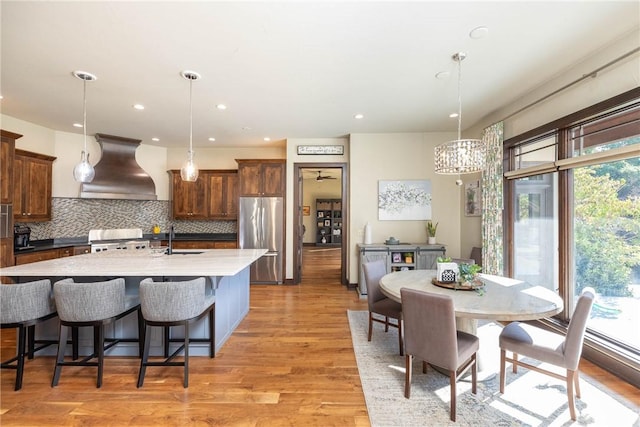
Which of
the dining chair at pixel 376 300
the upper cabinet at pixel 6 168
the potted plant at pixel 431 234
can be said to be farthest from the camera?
the potted plant at pixel 431 234

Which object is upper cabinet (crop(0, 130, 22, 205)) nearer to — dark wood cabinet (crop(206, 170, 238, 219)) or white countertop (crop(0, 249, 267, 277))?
white countertop (crop(0, 249, 267, 277))

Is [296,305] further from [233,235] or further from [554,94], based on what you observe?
[554,94]

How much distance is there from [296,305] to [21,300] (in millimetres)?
2978

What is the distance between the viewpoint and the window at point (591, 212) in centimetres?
233

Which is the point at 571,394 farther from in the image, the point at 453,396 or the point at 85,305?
the point at 85,305

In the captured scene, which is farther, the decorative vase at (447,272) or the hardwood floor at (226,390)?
the decorative vase at (447,272)

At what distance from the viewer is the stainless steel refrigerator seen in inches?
212

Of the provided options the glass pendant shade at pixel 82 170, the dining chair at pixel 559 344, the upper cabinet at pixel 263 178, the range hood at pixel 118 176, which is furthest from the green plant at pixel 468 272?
the range hood at pixel 118 176

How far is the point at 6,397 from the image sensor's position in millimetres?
2039

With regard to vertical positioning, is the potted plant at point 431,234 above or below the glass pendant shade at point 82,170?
below

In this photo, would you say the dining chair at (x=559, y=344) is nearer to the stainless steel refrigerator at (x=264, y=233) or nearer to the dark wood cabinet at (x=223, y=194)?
the stainless steel refrigerator at (x=264, y=233)

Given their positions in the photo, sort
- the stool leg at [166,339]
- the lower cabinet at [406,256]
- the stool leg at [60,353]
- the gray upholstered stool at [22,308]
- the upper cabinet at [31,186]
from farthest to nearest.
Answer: the lower cabinet at [406,256], the upper cabinet at [31,186], the stool leg at [166,339], the stool leg at [60,353], the gray upholstered stool at [22,308]

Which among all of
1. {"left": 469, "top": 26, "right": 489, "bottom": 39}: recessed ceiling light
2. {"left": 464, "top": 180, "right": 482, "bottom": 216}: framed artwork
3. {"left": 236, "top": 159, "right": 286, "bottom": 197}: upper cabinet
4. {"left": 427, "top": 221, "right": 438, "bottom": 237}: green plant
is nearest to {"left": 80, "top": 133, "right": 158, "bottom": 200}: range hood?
{"left": 236, "top": 159, "right": 286, "bottom": 197}: upper cabinet

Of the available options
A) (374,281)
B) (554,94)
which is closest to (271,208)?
(374,281)
